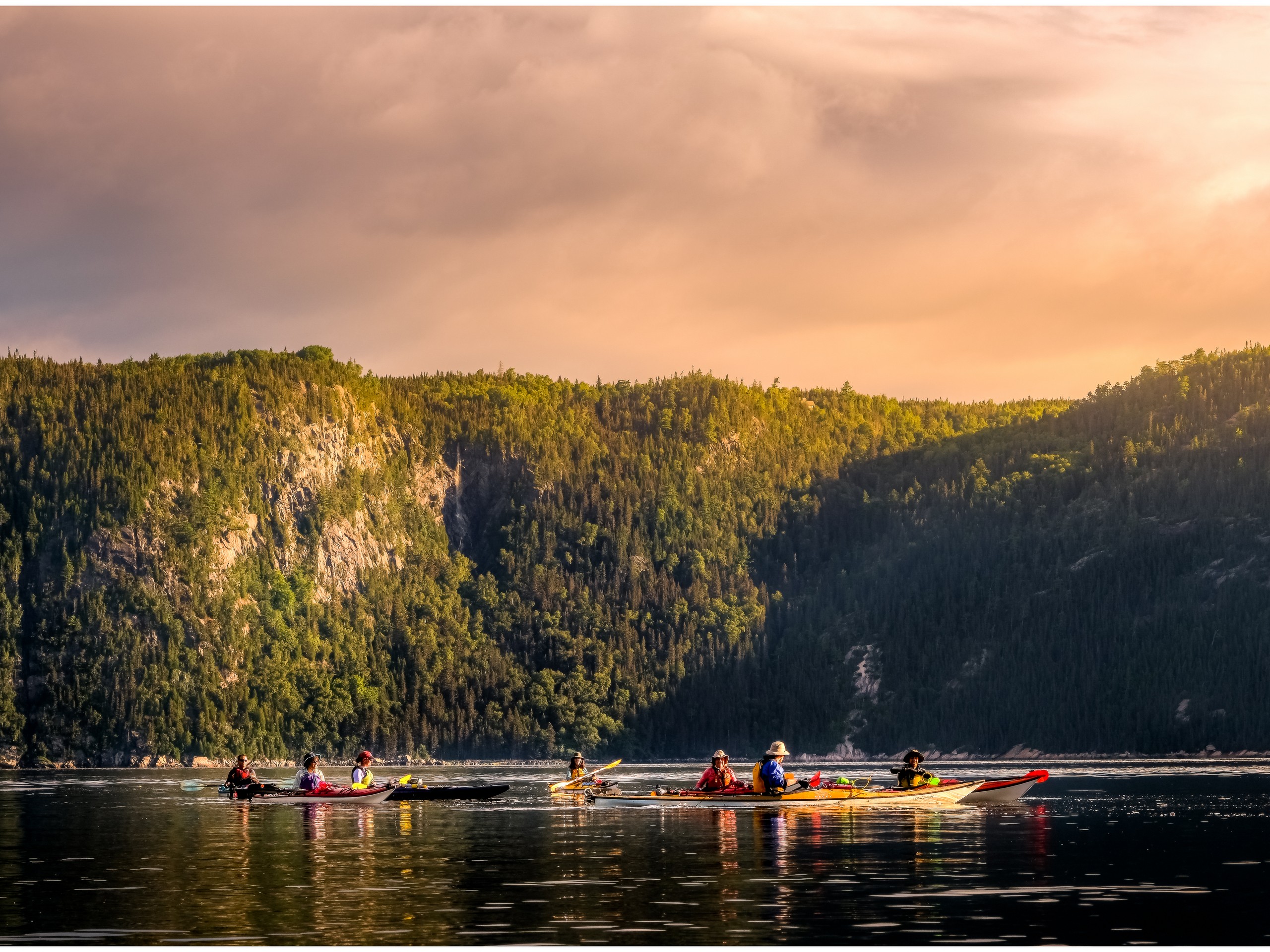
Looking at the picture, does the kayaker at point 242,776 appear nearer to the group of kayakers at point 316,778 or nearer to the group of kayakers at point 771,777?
the group of kayakers at point 316,778

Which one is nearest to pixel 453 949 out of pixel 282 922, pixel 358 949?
pixel 358 949

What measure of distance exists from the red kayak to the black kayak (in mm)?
28721

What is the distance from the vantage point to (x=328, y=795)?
378 ft

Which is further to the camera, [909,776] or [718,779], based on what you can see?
[909,776]

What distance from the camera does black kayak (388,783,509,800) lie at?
118625 mm

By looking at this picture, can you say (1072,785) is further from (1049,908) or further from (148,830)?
(1049,908)

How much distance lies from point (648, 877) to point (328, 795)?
56.0m

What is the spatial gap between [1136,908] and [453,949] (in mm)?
18921

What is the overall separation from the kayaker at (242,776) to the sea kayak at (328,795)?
6.06ft

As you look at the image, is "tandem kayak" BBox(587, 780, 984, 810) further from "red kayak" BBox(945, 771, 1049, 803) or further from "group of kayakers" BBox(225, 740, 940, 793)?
"red kayak" BBox(945, 771, 1049, 803)

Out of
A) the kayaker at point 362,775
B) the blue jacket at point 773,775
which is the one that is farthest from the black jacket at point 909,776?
the kayaker at point 362,775

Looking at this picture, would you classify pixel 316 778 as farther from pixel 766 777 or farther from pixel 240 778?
pixel 766 777

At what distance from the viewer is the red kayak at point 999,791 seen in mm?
107375

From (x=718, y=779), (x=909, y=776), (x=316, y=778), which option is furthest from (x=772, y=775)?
(x=316, y=778)
